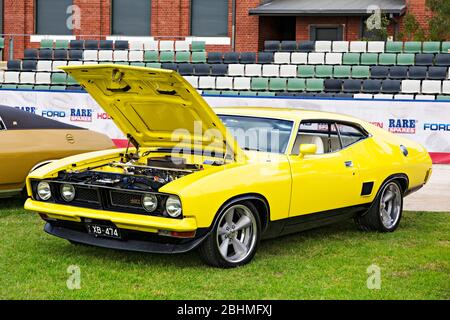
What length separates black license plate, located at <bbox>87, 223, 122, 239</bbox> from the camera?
6.67 metres

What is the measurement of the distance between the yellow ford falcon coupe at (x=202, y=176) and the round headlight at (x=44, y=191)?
0.01 m

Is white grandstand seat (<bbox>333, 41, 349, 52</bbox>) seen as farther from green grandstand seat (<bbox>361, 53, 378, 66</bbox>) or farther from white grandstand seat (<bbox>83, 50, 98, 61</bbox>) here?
white grandstand seat (<bbox>83, 50, 98, 61</bbox>)

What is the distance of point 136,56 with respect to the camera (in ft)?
83.9

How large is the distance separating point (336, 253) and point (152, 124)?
224 cm

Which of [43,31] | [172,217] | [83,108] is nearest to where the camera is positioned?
[172,217]

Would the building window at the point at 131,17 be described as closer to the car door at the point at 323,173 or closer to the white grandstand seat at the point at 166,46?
the white grandstand seat at the point at 166,46

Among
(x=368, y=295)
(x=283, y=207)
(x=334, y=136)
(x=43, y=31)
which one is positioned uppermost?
(x=43, y=31)

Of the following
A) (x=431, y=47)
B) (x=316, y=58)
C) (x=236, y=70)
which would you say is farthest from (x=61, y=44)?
(x=431, y=47)

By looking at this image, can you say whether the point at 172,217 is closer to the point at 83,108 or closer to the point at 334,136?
the point at 334,136

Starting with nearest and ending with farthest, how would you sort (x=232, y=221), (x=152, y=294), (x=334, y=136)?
(x=152, y=294), (x=232, y=221), (x=334, y=136)

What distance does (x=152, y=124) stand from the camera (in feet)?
25.3

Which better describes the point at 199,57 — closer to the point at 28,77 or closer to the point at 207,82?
the point at 207,82

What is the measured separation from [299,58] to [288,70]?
0.92 metres

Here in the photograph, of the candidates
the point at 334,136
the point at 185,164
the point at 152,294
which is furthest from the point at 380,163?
the point at 152,294
